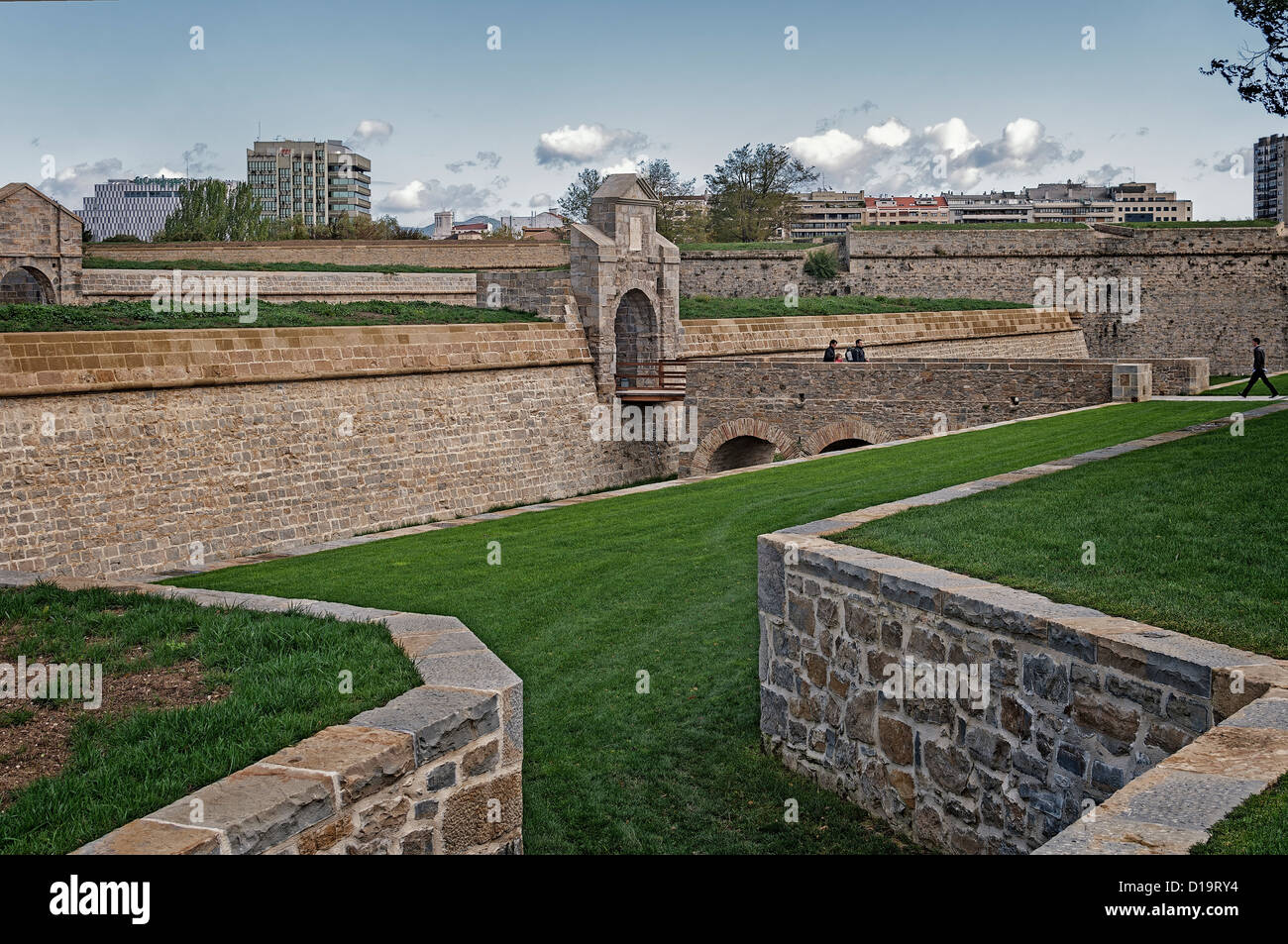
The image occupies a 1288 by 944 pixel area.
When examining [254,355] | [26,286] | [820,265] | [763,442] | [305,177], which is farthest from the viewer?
[305,177]

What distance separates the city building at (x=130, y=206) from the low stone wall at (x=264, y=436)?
17121 centimetres

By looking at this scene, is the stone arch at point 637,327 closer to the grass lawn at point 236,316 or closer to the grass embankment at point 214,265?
the grass lawn at point 236,316

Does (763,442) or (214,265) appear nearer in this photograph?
(763,442)

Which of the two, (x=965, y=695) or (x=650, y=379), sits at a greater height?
(x=650, y=379)

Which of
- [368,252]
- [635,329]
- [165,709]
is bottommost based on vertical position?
[165,709]

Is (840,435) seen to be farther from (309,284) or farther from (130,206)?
(130,206)

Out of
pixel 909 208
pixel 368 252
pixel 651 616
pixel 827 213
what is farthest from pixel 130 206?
pixel 651 616

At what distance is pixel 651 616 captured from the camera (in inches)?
350

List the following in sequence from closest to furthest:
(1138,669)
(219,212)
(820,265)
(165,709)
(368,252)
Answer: (1138,669)
(165,709)
(368,252)
(820,265)
(219,212)

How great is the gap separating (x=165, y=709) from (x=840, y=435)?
56.2ft

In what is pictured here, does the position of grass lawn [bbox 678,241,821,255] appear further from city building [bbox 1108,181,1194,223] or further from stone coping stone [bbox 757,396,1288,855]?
city building [bbox 1108,181,1194,223]
